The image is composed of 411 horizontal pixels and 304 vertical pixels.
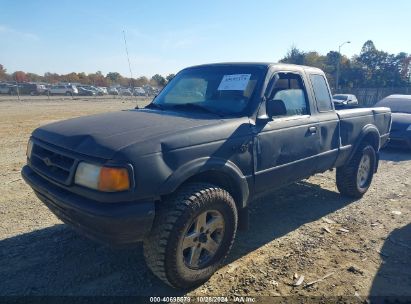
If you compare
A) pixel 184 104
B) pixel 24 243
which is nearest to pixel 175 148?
pixel 184 104

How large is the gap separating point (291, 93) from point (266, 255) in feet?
6.53

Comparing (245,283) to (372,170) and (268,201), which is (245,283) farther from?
(372,170)

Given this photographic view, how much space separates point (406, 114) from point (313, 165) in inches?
286

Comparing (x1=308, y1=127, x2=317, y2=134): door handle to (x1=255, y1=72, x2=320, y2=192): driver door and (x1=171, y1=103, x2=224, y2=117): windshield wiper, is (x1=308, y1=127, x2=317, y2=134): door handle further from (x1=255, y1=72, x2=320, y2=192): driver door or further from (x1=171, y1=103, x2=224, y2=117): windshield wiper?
(x1=171, y1=103, x2=224, y2=117): windshield wiper

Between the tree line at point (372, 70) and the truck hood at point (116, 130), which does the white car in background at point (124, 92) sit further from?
the truck hood at point (116, 130)

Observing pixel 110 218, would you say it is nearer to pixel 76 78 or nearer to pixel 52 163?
pixel 52 163

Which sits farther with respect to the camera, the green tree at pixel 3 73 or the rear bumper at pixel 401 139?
the green tree at pixel 3 73

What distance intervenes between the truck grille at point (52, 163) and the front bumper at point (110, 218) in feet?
0.56

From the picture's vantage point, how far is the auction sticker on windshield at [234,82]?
3.79 m

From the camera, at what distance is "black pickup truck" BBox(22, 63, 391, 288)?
2633mm

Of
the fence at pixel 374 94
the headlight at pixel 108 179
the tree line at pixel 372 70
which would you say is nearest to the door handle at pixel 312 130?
the headlight at pixel 108 179

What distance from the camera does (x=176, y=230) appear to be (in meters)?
2.80

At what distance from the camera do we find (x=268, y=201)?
5.39 meters

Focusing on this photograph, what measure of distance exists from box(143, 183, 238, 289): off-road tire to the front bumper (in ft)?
0.46
